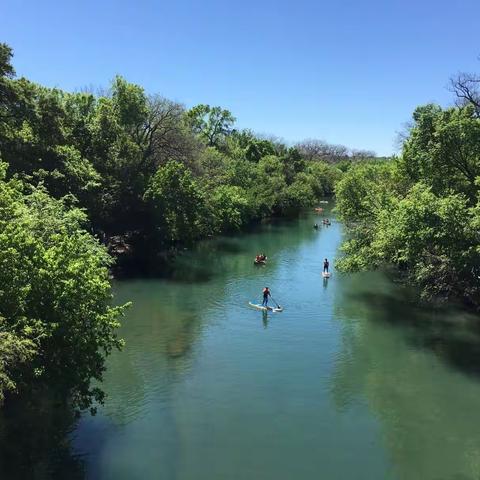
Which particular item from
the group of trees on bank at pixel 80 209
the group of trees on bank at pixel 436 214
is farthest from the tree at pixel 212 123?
the group of trees on bank at pixel 436 214

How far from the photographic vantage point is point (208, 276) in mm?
44625

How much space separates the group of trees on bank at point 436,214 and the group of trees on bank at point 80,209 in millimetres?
15973

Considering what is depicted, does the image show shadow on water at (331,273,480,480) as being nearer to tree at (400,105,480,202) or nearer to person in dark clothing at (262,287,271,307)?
person in dark clothing at (262,287,271,307)

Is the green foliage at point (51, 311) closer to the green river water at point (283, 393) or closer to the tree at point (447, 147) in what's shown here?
the green river water at point (283, 393)

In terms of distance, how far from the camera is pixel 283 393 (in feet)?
72.3

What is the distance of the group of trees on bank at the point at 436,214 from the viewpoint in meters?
27.4

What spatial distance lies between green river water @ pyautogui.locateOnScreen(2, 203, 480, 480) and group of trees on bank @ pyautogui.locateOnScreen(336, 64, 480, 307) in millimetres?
3370

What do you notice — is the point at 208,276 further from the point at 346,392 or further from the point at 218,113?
the point at 218,113

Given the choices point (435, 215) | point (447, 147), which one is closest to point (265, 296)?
point (435, 215)

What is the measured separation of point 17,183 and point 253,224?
199ft

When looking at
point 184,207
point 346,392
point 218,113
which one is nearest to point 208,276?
point 184,207

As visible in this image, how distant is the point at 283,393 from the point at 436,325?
13725 mm

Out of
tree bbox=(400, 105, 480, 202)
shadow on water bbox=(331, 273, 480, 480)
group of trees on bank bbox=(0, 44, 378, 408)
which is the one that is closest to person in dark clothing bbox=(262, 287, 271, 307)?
shadow on water bbox=(331, 273, 480, 480)

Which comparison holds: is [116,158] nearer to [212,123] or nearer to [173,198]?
[173,198]
